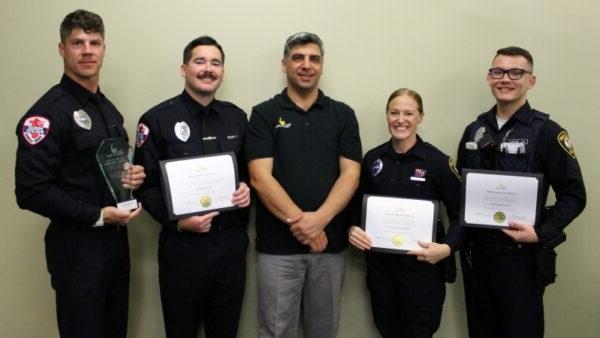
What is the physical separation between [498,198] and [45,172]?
6.62ft

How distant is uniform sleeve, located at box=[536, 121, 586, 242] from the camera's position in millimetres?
1951

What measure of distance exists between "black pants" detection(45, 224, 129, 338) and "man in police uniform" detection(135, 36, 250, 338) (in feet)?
0.87

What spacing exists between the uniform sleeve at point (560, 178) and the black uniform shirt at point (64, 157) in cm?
204

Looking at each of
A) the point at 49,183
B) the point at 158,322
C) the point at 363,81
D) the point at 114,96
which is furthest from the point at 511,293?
the point at 114,96

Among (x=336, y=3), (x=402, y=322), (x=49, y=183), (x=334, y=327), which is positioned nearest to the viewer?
(x=49, y=183)

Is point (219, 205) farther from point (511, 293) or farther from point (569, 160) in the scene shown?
point (569, 160)

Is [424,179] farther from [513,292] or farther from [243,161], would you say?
[243,161]

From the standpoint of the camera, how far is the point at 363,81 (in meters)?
2.47

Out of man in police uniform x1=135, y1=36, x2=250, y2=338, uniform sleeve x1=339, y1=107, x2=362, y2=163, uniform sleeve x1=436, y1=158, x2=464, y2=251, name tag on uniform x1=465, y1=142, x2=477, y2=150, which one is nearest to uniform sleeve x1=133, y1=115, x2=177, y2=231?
man in police uniform x1=135, y1=36, x2=250, y2=338

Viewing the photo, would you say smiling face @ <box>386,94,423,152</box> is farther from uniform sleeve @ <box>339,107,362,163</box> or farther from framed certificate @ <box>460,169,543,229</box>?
framed certificate @ <box>460,169,543,229</box>

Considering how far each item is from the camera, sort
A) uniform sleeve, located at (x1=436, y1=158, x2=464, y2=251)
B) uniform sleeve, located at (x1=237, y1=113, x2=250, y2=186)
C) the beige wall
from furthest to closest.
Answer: the beige wall, uniform sleeve, located at (x1=237, y1=113, x2=250, y2=186), uniform sleeve, located at (x1=436, y1=158, x2=464, y2=251)

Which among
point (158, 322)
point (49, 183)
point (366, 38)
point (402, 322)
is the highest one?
point (366, 38)

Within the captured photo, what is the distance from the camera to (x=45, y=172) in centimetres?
176

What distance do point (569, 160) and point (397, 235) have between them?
34.0 inches
